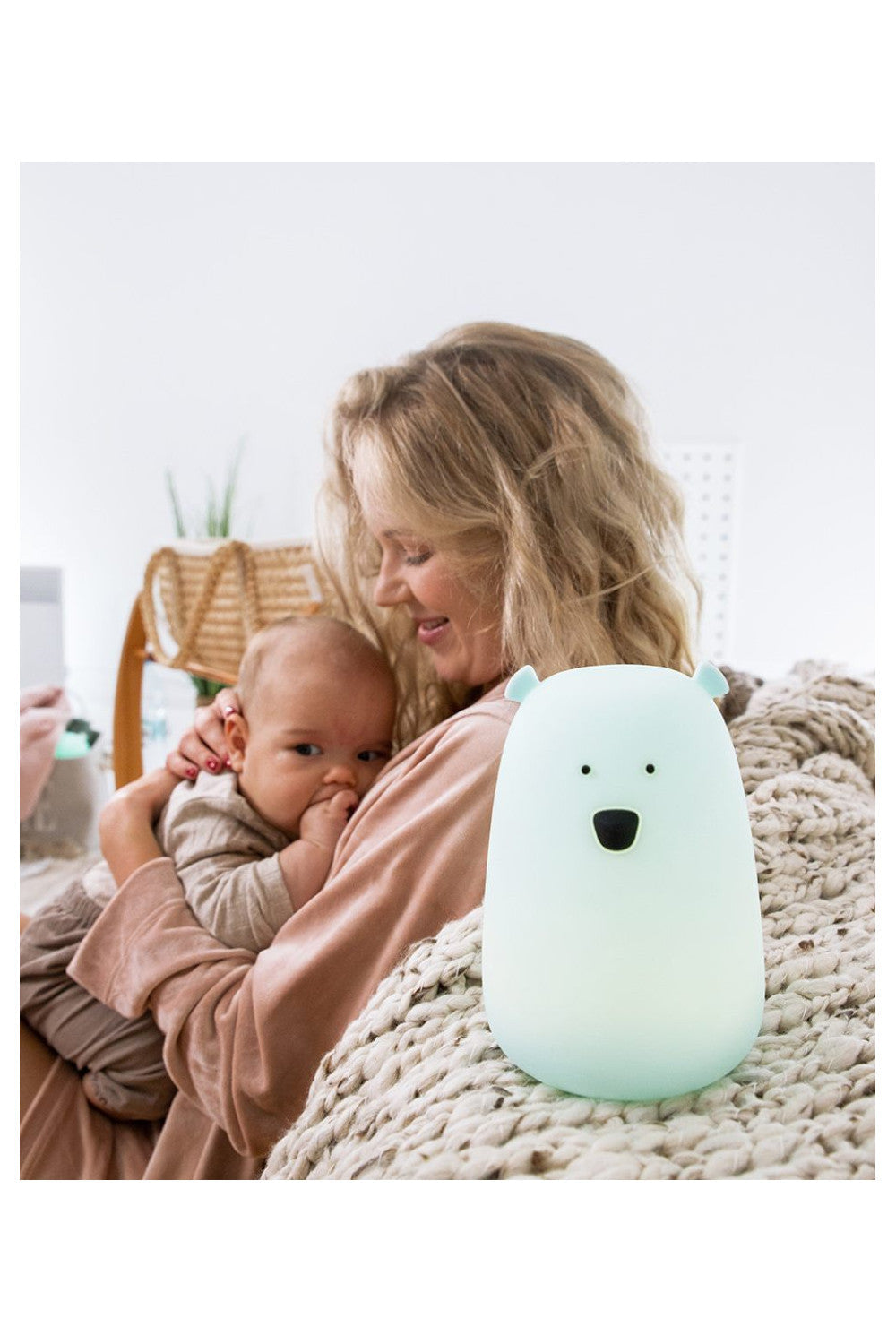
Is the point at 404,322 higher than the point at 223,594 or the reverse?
higher

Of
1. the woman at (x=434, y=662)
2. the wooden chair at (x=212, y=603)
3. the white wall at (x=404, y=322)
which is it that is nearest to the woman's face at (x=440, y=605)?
the woman at (x=434, y=662)

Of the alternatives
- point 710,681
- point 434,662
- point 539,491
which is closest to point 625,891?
point 710,681

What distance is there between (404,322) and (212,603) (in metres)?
1.75

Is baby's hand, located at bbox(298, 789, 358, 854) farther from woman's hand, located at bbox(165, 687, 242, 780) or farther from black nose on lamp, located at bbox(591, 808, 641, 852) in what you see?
black nose on lamp, located at bbox(591, 808, 641, 852)

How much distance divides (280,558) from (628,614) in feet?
3.65

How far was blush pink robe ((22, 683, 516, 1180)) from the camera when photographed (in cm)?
75

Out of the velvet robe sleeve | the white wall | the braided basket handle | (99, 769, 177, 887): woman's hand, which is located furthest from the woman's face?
the white wall

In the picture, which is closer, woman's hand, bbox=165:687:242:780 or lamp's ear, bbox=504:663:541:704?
lamp's ear, bbox=504:663:541:704

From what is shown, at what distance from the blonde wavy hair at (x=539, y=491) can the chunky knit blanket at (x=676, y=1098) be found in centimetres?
19

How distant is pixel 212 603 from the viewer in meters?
1.97

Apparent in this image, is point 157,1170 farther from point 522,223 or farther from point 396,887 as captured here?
point 522,223

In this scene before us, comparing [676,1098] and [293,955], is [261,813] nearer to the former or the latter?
[293,955]

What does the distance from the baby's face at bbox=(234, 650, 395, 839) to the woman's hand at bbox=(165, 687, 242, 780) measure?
0.19ft

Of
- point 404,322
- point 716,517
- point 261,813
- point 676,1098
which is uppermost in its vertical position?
point 404,322
